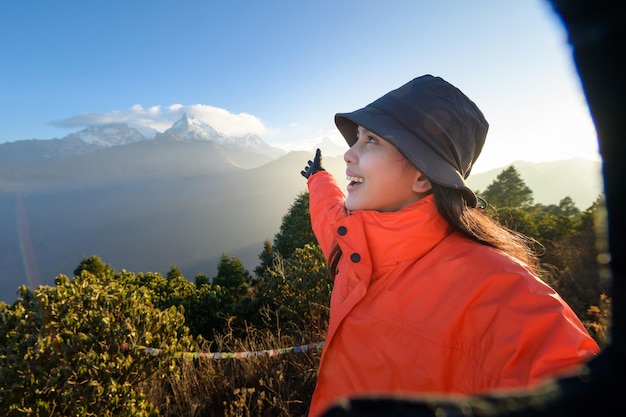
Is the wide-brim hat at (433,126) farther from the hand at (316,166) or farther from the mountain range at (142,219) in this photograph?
the mountain range at (142,219)

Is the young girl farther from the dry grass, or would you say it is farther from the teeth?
the dry grass

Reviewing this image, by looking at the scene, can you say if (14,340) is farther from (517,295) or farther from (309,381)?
(517,295)

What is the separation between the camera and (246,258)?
97.6 metres

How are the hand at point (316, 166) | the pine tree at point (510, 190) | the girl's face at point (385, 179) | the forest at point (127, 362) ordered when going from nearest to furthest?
the girl's face at point (385, 179) → the forest at point (127, 362) → the hand at point (316, 166) → the pine tree at point (510, 190)

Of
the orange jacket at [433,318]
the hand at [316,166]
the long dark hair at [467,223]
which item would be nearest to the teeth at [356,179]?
the orange jacket at [433,318]

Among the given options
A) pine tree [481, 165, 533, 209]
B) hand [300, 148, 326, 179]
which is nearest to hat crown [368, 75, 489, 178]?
hand [300, 148, 326, 179]

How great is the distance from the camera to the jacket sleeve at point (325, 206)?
2.35 metres

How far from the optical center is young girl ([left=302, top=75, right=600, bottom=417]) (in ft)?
3.19

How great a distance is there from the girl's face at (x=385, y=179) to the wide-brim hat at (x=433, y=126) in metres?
0.14

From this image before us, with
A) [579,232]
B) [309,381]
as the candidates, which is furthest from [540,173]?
[309,381]

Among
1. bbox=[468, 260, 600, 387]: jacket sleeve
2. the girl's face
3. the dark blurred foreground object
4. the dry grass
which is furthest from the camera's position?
the dry grass

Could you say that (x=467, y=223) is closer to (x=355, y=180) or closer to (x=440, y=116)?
(x=440, y=116)

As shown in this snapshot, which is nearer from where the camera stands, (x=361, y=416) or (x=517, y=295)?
(x=361, y=416)

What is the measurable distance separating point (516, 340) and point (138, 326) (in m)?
3.33
